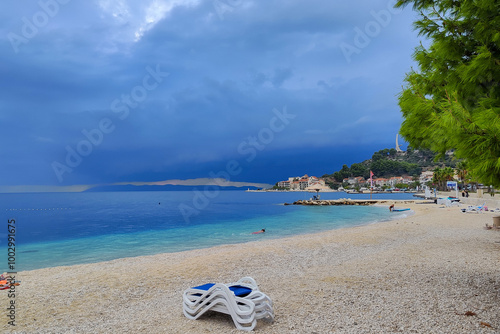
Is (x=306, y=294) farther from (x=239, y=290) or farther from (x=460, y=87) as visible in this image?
(x=460, y=87)

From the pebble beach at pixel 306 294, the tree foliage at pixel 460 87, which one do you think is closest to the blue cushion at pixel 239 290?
the pebble beach at pixel 306 294

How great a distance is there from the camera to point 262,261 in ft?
32.5

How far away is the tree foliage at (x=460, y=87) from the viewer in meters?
3.18

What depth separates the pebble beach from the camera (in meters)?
4.50

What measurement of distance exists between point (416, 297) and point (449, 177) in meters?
92.5

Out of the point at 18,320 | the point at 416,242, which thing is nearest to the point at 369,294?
the point at 18,320

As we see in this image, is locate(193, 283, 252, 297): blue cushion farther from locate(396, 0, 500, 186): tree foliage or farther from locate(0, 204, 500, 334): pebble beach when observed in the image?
locate(396, 0, 500, 186): tree foliage

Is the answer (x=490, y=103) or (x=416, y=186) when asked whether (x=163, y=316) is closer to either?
(x=490, y=103)

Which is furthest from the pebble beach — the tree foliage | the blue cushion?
the tree foliage

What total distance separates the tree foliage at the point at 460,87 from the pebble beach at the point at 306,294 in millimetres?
2406

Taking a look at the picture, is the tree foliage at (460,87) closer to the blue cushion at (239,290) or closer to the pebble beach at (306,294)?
the pebble beach at (306,294)

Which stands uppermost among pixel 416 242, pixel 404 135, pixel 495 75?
pixel 495 75

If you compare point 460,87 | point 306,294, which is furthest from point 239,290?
point 460,87

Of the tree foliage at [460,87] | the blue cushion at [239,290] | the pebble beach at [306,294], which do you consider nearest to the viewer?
the tree foliage at [460,87]
